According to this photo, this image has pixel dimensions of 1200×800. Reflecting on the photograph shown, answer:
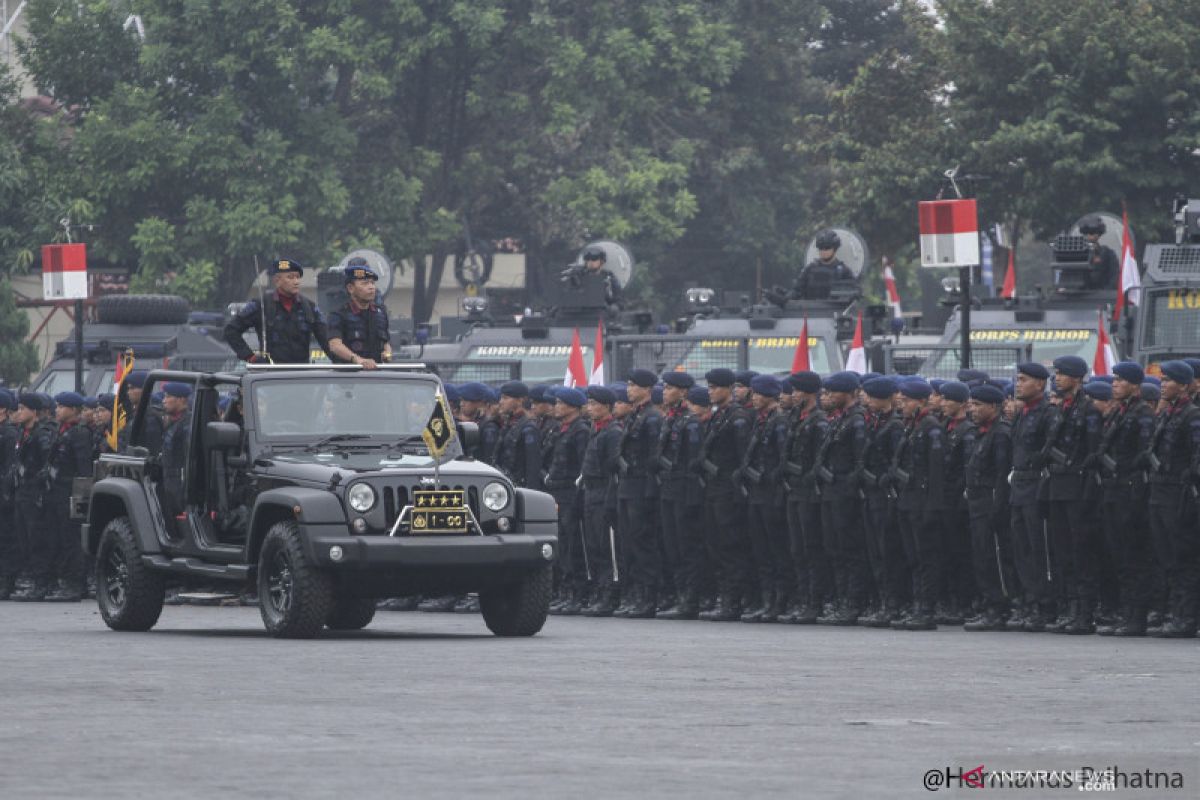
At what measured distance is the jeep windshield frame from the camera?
17.7 meters

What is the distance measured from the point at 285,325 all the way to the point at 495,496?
2511 millimetres

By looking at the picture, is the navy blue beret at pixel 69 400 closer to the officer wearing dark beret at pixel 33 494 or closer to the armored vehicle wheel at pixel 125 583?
the officer wearing dark beret at pixel 33 494

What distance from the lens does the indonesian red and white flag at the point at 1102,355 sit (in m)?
26.4

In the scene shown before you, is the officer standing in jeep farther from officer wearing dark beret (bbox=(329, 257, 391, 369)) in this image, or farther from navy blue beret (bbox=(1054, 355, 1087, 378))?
navy blue beret (bbox=(1054, 355, 1087, 378))

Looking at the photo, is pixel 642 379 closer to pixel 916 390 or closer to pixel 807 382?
pixel 807 382

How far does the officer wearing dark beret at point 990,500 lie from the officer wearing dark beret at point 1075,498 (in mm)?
527

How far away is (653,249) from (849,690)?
4238 cm

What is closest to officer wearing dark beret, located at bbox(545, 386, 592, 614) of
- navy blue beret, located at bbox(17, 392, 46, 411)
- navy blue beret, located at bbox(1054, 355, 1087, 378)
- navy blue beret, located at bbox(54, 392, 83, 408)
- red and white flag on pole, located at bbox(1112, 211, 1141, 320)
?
navy blue beret, located at bbox(54, 392, 83, 408)

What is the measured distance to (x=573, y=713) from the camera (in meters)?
12.3

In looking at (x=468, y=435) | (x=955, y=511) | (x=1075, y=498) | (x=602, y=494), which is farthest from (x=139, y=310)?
(x=1075, y=498)

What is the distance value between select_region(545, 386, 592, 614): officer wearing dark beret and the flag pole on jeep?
14.7ft

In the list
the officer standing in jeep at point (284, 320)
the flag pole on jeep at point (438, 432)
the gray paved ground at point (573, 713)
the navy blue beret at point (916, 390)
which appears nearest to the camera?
the gray paved ground at point (573, 713)

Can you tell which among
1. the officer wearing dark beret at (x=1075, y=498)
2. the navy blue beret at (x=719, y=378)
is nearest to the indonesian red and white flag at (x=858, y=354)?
the navy blue beret at (x=719, y=378)

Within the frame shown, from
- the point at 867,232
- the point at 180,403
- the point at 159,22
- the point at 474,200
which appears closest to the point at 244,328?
the point at 180,403
